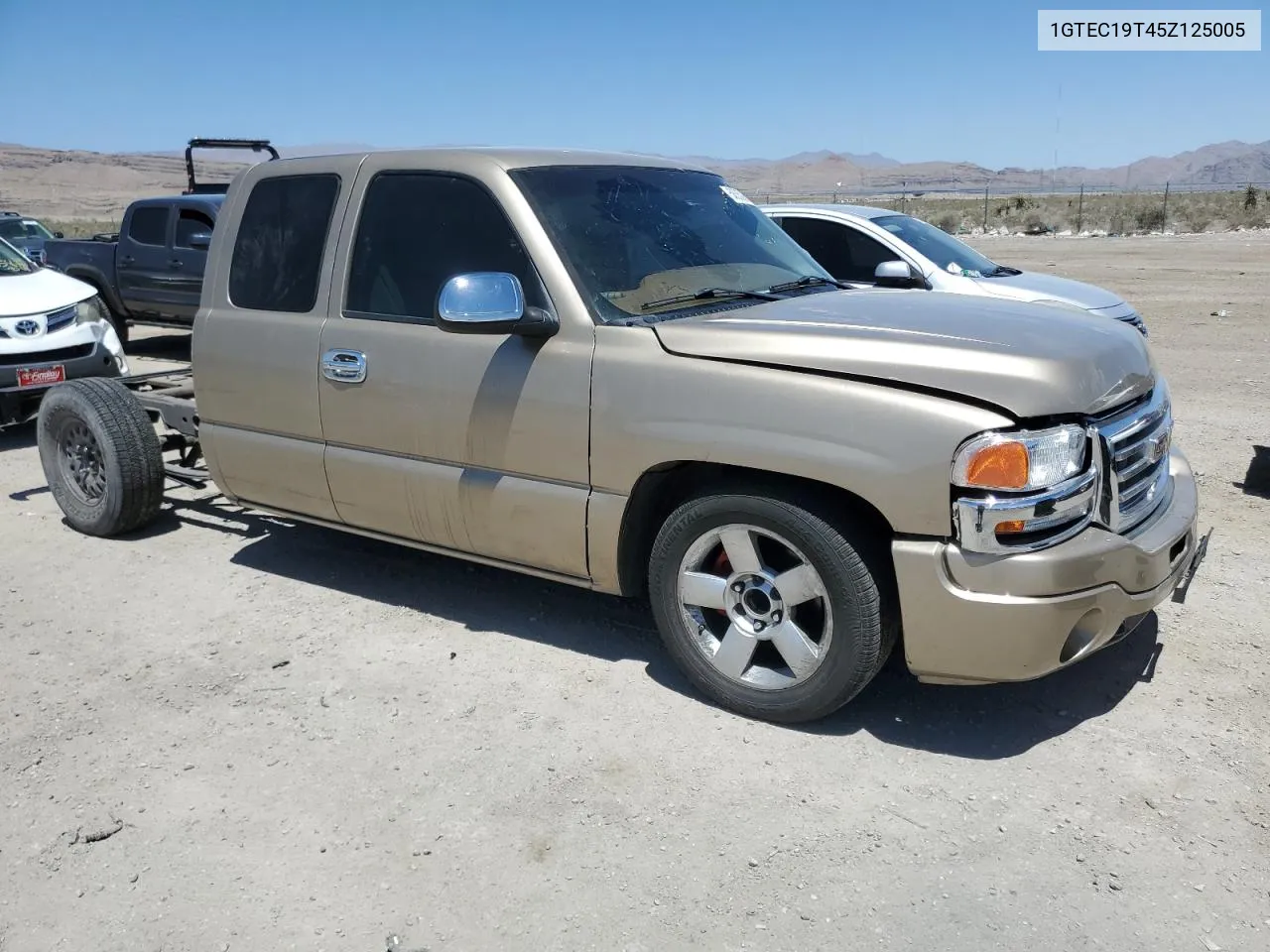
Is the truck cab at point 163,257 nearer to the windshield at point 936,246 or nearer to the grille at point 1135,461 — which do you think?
the windshield at point 936,246

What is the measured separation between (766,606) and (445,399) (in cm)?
153

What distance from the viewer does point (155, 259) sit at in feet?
42.4

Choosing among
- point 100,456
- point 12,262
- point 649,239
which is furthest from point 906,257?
point 12,262

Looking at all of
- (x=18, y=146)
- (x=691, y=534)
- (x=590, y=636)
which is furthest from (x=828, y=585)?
(x=18, y=146)

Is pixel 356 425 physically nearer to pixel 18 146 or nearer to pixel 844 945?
pixel 844 945

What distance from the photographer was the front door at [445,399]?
13.1 feet

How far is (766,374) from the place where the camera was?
11.5 ft

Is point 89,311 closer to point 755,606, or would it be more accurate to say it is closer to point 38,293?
point 38,293

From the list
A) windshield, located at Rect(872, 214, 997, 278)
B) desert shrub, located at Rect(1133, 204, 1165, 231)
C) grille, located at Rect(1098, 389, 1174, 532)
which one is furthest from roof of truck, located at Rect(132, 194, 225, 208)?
desert shrub, located at Rect(1133, 204, 1165, 231)

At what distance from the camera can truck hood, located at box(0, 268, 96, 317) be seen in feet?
28.1

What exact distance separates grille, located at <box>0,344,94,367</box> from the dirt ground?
3.77 m

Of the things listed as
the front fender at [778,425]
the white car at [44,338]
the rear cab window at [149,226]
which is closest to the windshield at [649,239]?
the front fender at [778,425]

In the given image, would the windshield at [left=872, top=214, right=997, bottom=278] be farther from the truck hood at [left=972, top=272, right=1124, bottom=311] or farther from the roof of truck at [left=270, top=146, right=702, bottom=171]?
the roof of truck at [left=270, top=146, right=702, bottom=171]

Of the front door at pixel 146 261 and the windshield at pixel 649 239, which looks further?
the front door at pixel 146 261
